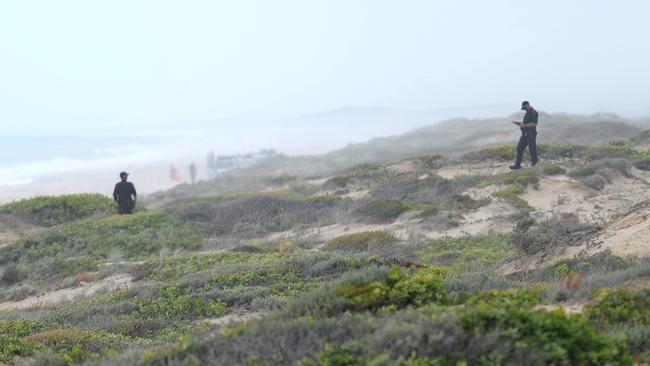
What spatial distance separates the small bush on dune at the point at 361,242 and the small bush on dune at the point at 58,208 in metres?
8.51

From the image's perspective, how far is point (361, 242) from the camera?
12977 mm

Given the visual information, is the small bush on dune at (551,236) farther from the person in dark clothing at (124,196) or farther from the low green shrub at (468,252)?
the person in dark clothing at (124,196)

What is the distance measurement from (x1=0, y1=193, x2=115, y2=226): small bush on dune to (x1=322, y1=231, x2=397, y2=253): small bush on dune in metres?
8.51

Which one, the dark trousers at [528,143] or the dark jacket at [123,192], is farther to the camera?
the dark trousers at [528,143]

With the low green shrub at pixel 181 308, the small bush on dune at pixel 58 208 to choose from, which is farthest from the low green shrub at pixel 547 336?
the small bush on dune at pixel 58 208

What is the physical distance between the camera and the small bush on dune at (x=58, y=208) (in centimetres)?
1894

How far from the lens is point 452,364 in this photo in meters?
4.16

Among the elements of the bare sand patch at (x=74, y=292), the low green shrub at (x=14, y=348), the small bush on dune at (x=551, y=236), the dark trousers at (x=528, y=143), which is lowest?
the bare sand patch at (x=74, y=292)

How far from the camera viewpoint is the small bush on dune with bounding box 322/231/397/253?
12680 mm

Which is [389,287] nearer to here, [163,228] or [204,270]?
[204,270]

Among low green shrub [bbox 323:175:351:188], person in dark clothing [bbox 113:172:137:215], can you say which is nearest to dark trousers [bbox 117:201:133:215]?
person in dark clothing [bbox 113:172:137:215]

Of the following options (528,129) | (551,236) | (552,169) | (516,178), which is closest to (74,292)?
(551,236)

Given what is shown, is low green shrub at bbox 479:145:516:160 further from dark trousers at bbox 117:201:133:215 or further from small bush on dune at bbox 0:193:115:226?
small bush on dune at bbox 0:193:115:226

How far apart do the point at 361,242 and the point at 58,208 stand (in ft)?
34.9
